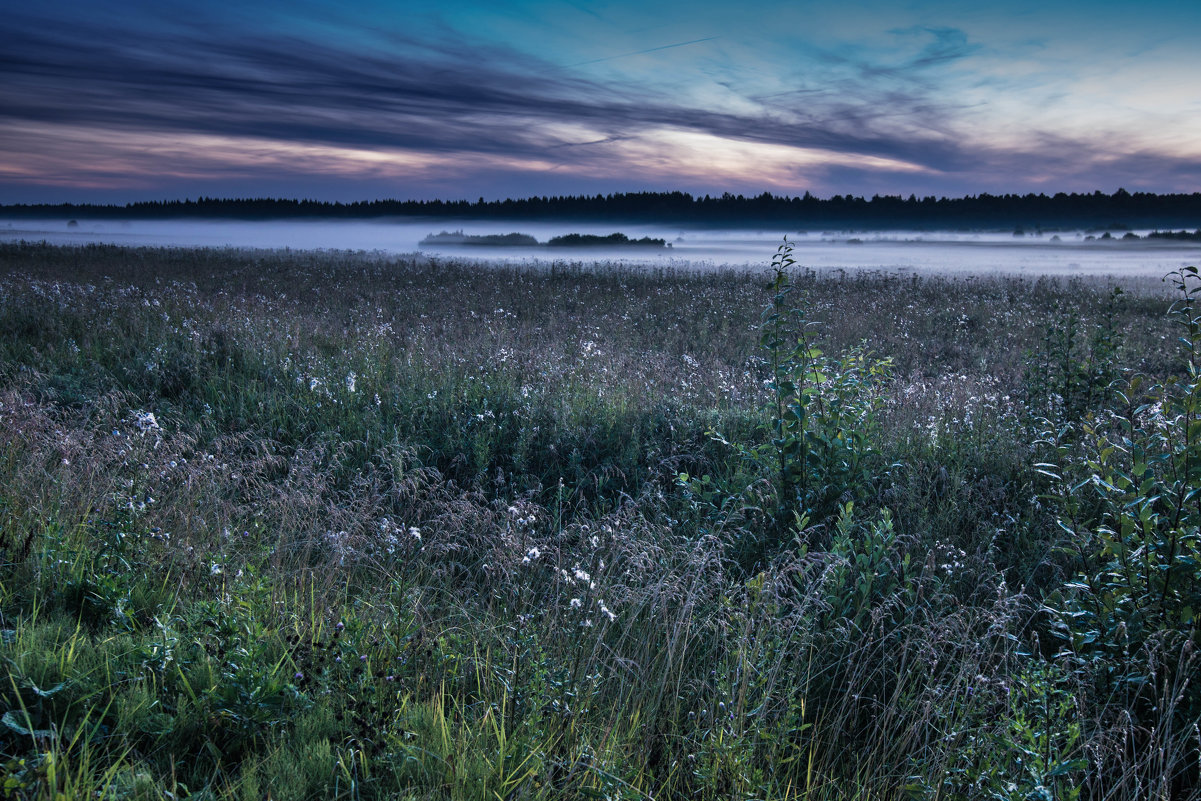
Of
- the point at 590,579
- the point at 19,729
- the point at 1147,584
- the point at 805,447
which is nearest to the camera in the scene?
the point at 19,729

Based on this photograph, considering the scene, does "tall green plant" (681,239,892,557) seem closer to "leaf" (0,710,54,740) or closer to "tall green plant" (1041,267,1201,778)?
"tall green plant" (1041,267,1201,778)

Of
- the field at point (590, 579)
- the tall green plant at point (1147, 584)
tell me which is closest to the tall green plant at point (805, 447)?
the field at point (590, 579)

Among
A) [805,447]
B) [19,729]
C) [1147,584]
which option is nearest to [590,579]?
[805,447]

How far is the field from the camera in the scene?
258 centimetres

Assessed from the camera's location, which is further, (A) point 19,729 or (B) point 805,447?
(B) point 805,447

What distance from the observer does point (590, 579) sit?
366 cm

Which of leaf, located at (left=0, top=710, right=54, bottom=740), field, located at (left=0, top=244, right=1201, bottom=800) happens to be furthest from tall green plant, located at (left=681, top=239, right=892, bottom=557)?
leaf, located at (left=0, top=710, right=54, bottom=740)

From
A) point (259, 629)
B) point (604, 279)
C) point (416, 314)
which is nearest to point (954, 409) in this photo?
point (259, 629)

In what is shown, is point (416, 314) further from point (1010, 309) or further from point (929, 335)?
point (1010, 309)

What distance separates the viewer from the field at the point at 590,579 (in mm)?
2580

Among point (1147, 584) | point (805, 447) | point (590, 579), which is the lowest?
point (590, 579)

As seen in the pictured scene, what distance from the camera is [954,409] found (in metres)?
7.52

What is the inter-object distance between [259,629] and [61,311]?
1165cm

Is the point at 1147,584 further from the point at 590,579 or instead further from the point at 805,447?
the point at 590,579
